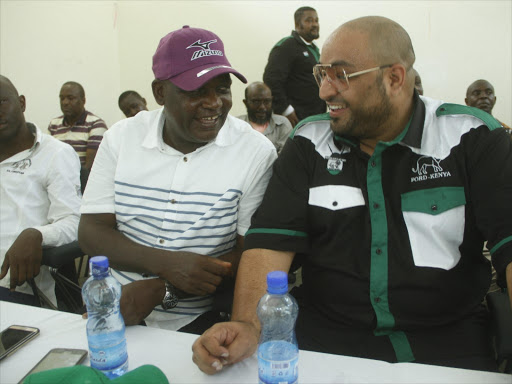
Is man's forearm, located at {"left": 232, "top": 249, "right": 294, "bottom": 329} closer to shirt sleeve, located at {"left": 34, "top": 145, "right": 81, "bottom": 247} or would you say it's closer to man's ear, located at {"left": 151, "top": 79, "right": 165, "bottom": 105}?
man's ear, located at {"left": 151, "top": 79, "right": 165, "bottom": 105}

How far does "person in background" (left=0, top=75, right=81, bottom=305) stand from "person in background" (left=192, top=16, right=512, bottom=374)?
3.31 ft

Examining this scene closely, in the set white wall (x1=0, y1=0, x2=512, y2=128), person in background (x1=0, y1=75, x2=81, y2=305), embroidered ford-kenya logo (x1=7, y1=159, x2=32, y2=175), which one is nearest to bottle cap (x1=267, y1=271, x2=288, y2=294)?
person in background (x1=0, y1=75, x2=81, y2=305)

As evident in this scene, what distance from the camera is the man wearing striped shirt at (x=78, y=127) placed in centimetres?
401

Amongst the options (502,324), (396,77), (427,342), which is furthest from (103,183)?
(502,324)

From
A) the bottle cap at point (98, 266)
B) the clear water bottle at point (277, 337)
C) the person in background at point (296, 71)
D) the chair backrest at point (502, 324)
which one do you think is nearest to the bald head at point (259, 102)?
the person in background at point (296, 71)

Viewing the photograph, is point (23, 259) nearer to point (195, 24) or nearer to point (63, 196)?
point (63, 196)

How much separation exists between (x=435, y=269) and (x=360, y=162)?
0.40m

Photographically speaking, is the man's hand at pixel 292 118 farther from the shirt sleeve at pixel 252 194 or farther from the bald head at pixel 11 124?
the shirt sleeve at pixel 252 194

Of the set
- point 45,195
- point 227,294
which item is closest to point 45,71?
point 45,195

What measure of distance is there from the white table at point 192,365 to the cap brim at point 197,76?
789 mm

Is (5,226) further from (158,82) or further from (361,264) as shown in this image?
(361,264)

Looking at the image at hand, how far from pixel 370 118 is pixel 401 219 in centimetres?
35

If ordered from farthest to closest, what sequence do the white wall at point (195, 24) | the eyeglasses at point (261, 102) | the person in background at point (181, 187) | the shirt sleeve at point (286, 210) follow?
the white wall at point (195, 24) < the eyeglasses at point (261, 102) < the person in background at point (181, 187) < the shirt sleeve at point (286, 210)

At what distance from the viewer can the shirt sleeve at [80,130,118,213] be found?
5.03 ft
